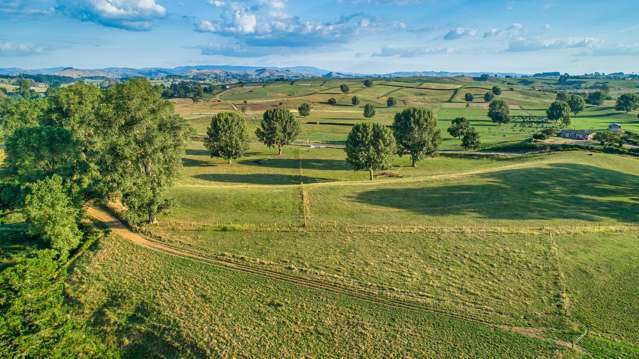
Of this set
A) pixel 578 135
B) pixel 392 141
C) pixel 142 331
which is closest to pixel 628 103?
pixel 578 135

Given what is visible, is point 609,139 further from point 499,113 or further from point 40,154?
point 40,154

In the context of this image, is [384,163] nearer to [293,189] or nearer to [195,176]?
[293,189]

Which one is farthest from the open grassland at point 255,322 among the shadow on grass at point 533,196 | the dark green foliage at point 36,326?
the shadow on grass at point 533,196

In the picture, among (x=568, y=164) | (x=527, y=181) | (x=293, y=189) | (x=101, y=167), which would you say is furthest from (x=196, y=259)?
(x=568, y=164)

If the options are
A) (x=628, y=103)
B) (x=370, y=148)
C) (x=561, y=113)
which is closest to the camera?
(x=370, y=148)

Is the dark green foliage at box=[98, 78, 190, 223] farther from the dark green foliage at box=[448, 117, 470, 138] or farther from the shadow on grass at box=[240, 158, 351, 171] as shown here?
the dark green foliage at box=[448, 117, 470, 138]

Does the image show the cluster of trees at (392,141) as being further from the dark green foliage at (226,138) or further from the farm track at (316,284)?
the farm track at (316,284)
